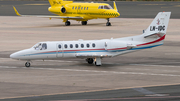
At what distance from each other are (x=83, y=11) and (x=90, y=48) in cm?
3864

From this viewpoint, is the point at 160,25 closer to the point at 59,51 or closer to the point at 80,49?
the point at 80,49

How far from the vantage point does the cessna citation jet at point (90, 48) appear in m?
31.5

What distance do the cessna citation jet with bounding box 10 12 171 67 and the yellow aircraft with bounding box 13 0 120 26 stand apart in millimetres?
35830

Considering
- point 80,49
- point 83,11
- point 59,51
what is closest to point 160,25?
point 80,49

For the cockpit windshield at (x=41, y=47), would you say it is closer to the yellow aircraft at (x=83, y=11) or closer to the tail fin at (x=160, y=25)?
the tail fin at (x=160, y=25)

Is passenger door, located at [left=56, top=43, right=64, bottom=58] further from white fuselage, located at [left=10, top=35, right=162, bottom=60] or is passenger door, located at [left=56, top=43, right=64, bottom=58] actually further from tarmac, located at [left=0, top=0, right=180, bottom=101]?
tarmac, located at [left=0, top=0, right=180, bottom=101]

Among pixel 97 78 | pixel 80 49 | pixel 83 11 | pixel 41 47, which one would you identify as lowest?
pixel 97 78

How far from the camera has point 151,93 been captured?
21891 millimetres

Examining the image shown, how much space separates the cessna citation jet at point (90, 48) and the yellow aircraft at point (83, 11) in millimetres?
35830

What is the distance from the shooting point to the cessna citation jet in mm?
31453

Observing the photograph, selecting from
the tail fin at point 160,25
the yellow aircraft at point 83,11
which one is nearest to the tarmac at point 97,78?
the tail fin at point 160,25

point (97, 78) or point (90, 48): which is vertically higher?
point (90, 48)

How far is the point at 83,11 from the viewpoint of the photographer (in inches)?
2751

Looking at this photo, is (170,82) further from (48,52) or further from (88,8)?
(88,8)
